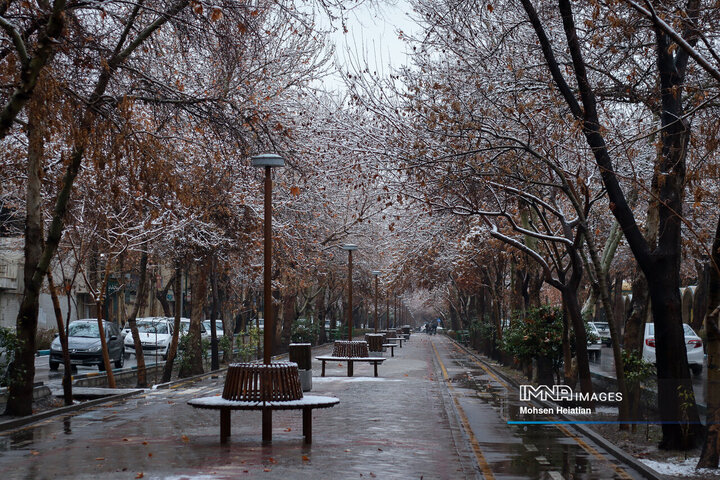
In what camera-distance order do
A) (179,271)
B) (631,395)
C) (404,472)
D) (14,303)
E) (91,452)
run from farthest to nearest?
(14,303), (179,271), (631,395), (91,452), (404,472)

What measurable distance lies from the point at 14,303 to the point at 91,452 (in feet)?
144

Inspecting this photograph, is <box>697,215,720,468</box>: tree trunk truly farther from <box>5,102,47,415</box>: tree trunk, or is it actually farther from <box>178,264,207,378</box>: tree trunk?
<box>178,264,207,378</box>: tree trunk

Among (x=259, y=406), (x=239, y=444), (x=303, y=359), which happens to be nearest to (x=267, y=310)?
(x=259, y=406)

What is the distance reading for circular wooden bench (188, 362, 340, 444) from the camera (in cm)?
1230

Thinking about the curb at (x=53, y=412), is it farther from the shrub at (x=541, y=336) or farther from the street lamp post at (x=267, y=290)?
the shrub at (x=541, y=336)

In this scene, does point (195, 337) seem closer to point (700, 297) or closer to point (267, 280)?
point (267, 280)

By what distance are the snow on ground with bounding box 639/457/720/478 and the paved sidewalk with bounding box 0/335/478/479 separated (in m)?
2.28

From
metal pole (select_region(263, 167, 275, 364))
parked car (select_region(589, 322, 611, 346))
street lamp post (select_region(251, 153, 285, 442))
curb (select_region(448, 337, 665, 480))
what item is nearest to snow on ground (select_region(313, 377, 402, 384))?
curb (select_region(448, 337, 665, 480))

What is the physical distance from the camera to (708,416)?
406 inches

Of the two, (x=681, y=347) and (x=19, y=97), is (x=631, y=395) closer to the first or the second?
(x=681, y=347)

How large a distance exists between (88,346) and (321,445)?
19.7 meters

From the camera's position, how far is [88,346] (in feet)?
97.9

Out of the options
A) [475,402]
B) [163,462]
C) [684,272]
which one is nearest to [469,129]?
[475,402]

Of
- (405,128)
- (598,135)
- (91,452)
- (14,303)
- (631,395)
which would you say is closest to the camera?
(91,452)
